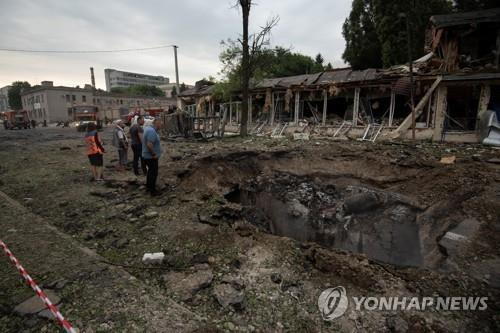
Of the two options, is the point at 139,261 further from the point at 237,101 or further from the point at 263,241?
the point at 237,101

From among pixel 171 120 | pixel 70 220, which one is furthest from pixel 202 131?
pixel 70 220

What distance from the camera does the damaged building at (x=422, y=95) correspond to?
34.1 feet

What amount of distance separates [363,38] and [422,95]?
38.1ft

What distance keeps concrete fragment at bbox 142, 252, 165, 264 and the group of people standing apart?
2347 millimetres

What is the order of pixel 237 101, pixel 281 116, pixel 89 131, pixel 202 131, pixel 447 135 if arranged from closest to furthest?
pixel 89 131, pixel 447 135, pixel 202 131, pixel 281 116, pixel 237 101

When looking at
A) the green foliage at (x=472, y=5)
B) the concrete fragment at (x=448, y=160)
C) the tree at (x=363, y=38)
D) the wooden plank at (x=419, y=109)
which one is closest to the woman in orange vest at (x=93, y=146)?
the concrete fragment at (x=448, y=160)

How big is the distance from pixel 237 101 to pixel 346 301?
1664 centimetres

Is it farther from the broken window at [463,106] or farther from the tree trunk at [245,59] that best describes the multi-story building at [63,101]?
the broken window at [463,106]

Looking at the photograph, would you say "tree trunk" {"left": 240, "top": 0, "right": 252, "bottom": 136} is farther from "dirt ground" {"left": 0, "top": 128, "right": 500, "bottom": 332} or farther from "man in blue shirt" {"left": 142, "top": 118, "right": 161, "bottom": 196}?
"man in blue shirt" {"left": 142, "top": 118, "right": 161, "bottom": 196}

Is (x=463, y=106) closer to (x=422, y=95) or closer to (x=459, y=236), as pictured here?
(x=422, y=95)

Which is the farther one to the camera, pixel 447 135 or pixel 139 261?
pixel 447 135

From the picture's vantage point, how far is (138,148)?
696 cm

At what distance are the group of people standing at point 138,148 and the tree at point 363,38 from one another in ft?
65.9

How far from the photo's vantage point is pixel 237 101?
18266 millimetres
